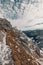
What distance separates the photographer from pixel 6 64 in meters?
8.22

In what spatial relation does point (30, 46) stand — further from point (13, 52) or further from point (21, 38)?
point (13, 52)

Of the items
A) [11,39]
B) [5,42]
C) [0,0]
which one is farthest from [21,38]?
[0,0]

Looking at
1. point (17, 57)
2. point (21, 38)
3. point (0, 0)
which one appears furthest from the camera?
point (0, 0)

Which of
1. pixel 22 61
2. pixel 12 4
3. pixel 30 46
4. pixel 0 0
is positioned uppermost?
pixel 22 61

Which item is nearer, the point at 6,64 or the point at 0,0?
the point at 6,64

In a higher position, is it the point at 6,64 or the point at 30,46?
the point at 6,64

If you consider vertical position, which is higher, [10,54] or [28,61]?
[10,54]

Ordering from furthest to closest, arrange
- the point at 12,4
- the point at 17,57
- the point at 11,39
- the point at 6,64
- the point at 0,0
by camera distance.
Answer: the point at 12,4 → the point at 0,0 → the point at 11,39 → the point at 17,57 → the point at 6,64

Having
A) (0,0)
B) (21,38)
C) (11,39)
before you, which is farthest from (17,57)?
(0,0)

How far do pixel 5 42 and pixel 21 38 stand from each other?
252cm

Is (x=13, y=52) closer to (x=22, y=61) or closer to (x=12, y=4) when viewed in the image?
(x=22, y=61)

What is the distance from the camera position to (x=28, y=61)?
30.4 ft

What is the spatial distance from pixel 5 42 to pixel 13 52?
0.38 metres

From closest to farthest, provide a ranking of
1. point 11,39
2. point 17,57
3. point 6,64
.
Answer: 1. point 6,64
2. point 17,57
3. point 11,39
